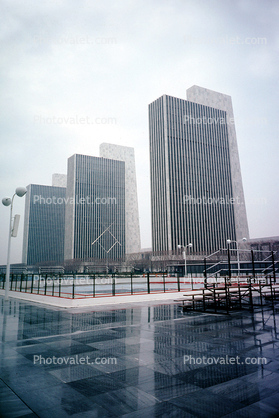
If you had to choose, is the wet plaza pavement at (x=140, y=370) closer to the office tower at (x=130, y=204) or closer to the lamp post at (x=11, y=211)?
the lamp post at (x=11, y=211)

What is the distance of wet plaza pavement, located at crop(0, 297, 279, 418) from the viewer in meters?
4.46

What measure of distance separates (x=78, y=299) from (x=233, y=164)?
153 metres

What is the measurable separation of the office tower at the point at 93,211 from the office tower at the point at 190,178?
43.2 m

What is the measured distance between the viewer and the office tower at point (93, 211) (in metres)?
160

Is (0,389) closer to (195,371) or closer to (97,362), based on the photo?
(97,362)

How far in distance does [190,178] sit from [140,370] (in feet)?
425

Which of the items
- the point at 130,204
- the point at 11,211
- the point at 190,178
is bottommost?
the point at 11,211

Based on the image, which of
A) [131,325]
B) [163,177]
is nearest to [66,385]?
[131,325]

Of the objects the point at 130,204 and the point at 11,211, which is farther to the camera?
the point at 130,204

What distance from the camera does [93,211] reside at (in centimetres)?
16512

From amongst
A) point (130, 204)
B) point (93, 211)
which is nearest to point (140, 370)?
point (93, 211)

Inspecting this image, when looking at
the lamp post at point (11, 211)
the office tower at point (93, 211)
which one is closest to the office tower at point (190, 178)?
the office tower at point (93, 211)

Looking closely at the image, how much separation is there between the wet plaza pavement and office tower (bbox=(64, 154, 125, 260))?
15051 centimetres

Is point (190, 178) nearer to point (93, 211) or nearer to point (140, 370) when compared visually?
point (93, 211)
